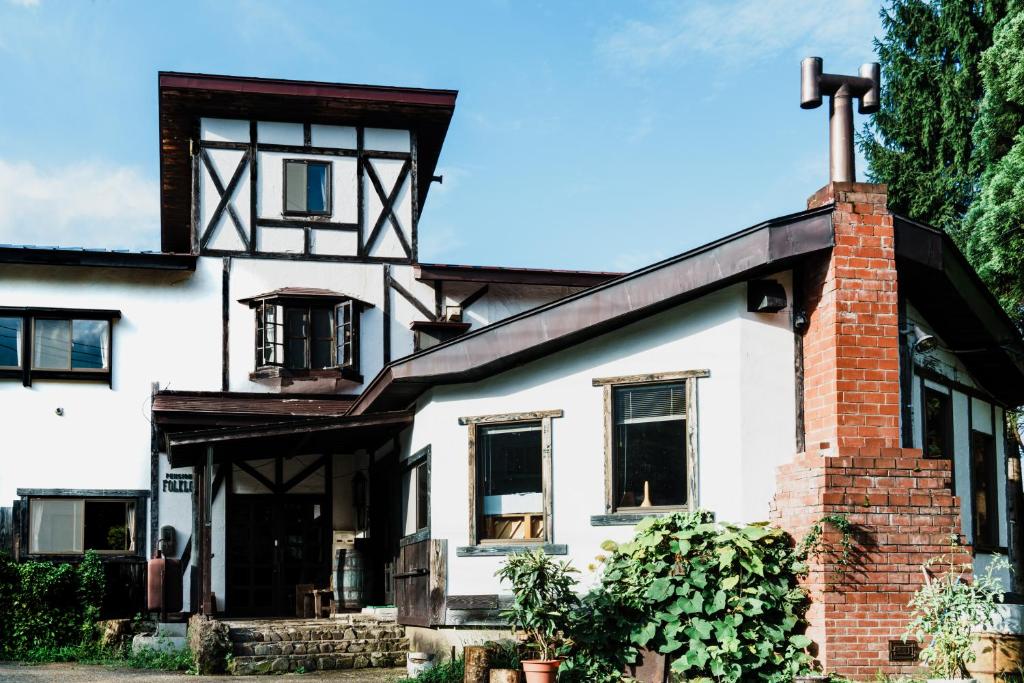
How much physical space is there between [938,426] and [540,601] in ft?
17.7

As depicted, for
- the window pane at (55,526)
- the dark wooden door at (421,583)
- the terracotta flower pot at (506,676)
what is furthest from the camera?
the window pane at (55,526)

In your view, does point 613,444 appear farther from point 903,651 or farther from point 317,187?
point 317,187

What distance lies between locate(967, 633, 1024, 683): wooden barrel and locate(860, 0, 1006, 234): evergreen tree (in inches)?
587

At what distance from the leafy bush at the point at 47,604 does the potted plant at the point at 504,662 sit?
29.8 feet

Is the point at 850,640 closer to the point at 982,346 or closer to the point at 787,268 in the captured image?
the point at 787,268

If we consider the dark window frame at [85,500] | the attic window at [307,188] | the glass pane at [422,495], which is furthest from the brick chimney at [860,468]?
the dark window frame at [85,500]

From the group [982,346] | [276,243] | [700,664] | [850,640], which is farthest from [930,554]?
[276,243]

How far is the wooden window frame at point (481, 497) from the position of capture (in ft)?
43.6

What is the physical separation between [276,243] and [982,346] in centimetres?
1233

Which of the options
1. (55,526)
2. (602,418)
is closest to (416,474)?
(602,418)

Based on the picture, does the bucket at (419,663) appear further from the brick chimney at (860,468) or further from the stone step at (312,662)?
the brick chimney at (860,468)

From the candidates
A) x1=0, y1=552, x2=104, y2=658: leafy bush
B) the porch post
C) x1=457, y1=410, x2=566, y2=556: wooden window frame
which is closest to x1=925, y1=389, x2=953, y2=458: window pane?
x1=457, y1=410, x2=566, y2=556: wooden window frame

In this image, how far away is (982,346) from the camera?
14609mm

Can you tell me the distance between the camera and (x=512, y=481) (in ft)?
45.1
